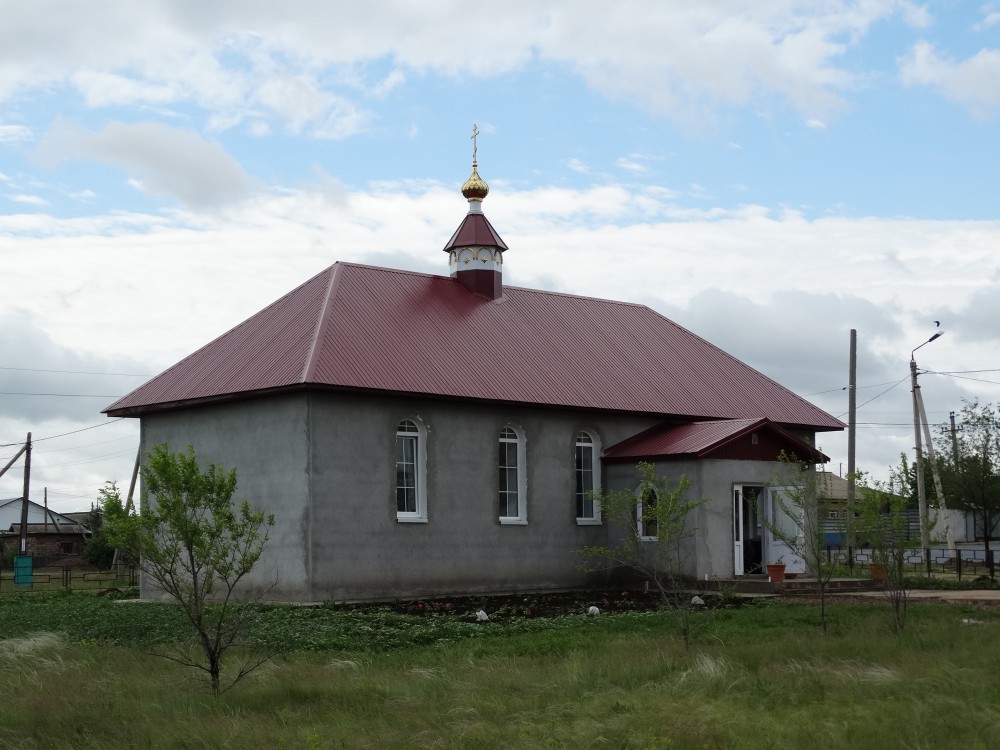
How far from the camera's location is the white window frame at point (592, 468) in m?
27.5

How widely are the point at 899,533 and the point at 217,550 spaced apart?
970 centimetres

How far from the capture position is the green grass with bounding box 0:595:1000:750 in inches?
415

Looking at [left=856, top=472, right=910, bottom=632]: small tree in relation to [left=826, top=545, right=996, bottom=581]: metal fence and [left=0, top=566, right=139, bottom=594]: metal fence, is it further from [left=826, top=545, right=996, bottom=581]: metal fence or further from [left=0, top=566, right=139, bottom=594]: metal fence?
[left=0, top=566, right=139, bottom=594]: metal fence

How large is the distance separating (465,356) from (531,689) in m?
14.3

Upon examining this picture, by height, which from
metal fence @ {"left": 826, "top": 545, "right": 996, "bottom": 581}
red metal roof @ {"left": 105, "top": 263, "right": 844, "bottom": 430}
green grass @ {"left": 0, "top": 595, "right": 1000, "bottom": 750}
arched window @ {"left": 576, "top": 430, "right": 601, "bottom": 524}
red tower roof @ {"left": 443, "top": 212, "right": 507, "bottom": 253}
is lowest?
green grass @ {"left": 0, "top": 595, "right": 1000, "bottom": 750}

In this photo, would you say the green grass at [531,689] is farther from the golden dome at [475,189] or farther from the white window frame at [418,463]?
the golden dome at [475,189]

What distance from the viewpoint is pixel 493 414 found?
26016 mm

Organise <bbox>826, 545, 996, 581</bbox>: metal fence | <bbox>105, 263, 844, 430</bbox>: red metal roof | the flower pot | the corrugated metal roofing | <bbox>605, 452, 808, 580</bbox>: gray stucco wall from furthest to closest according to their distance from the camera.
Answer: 1. the corrugated metal roofing
2. <bbox>826, 545, 996, 581</bbox>: metal fence
3. the flower pot
4. <bbox>605, 452, 808, 580</bbox>: gray stucco wall
5. <bbox>105, 263, 844, 430</bbox>: red metal roof

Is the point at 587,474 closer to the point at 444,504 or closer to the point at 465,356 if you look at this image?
the point at 465,356

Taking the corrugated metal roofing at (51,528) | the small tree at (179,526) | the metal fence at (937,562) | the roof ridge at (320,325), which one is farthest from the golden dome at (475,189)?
the corrugated metal roofing at (51,528)

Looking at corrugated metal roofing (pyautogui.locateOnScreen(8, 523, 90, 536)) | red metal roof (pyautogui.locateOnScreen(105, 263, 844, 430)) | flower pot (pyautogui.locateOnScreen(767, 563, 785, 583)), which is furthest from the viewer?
corrugated metal roofing (pyautogui.locateOnScreen(8, 523, 90, 536))

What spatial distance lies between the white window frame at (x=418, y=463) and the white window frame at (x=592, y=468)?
415cm

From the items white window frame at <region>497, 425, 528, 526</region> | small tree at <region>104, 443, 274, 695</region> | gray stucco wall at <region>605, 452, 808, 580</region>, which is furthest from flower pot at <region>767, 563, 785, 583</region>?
small tree at <region>104, 443, 274, 695</region>

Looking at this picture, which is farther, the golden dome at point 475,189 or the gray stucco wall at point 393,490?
the golden dome at point 475,189
